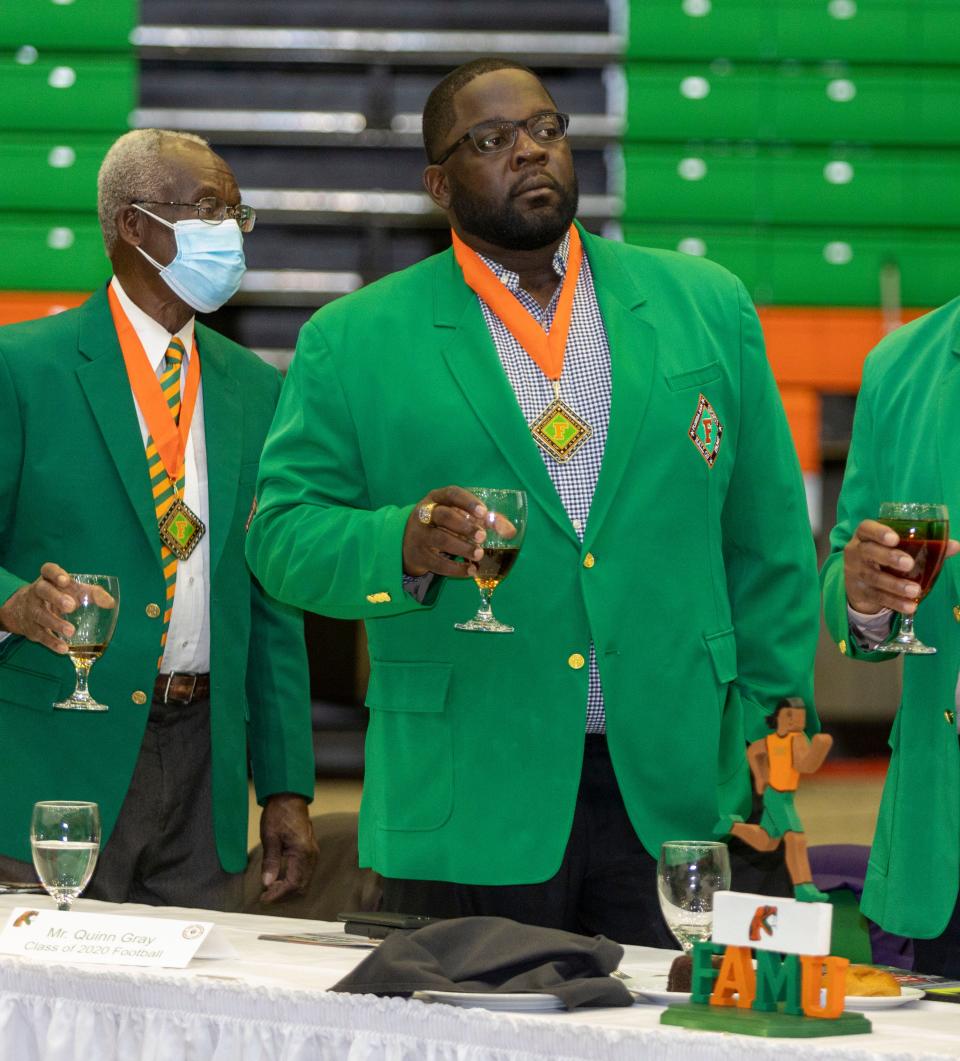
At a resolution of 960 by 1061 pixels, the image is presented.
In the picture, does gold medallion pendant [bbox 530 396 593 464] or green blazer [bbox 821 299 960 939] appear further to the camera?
gold medallion pendant [bbox 530 396 593 464]

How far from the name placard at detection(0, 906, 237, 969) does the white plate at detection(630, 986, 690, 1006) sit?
0.43 m

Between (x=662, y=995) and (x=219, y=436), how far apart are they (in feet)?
5.28

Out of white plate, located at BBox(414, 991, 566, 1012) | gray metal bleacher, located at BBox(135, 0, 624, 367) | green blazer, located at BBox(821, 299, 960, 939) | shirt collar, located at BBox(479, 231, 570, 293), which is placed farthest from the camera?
gray metal bleacher, located at BBox(135, 0, 624, 367)

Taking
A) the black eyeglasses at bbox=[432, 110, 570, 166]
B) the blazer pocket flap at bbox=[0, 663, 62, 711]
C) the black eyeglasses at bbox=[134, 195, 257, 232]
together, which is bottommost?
the blazer pocket flap at bbox=[0, 663, 62, 711]

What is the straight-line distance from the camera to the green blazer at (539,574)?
246 cm

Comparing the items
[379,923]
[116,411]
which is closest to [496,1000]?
[379,923]

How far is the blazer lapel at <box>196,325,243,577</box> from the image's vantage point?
305 centimetres

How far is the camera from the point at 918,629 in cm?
238

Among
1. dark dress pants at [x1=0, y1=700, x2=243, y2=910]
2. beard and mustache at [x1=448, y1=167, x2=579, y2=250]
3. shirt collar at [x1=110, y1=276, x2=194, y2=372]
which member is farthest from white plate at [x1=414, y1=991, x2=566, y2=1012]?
shirt collar at [x1=110, y1=276, x2=194, y2=372]

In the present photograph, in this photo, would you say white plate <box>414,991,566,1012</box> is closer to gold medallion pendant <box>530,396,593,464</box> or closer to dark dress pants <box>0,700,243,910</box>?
gold medallion pendant <box>530,396,593,464</box>

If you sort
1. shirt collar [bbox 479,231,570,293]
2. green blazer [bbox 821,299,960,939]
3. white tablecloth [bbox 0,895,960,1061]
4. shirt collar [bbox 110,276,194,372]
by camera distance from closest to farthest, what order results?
white tablecloth [bbox 0,895,960,1061], green blazer [bbox 821,299,960,939], shirt collar [bbox 479,231,570,293], shirt collar [bbox 110,276,194,372]

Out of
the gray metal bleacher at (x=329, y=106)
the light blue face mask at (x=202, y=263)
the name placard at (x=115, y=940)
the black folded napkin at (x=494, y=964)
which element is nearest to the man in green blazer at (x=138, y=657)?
the light blue face mask at (x=202, y=263)

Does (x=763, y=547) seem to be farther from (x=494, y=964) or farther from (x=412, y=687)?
(x=494, y=964)

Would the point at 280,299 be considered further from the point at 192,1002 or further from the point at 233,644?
Result: the point at 192,1002
